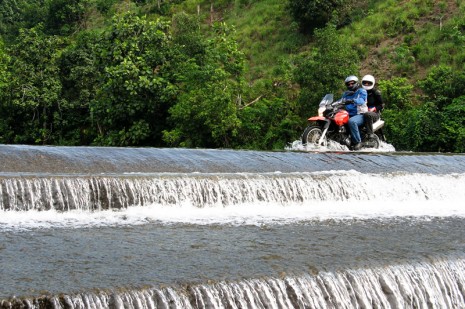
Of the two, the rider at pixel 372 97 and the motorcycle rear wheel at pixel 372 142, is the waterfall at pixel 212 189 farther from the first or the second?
the rider at pixel 372 97

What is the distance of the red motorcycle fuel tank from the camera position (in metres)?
16.9

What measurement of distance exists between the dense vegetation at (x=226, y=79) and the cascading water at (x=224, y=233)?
35.7 ft

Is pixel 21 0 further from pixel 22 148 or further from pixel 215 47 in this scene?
pixel 22 148

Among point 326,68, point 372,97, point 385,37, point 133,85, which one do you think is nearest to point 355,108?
point 372,97

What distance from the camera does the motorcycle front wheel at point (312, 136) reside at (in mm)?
17062

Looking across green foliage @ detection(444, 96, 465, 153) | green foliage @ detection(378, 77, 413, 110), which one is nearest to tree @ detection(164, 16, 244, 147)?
green foliage @ detection(378, 77, 413, 110)

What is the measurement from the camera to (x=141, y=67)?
28.3 m

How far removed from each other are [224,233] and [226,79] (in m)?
18.1

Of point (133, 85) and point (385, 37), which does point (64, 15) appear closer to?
point (133, 85)

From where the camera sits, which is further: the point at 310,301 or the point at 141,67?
the point at 141,67

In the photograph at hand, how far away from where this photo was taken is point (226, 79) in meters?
26.0

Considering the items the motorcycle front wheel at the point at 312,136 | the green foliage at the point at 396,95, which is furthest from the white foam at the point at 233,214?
the green foliage at the point at 396,95

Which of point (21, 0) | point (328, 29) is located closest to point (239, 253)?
point (328, 29)

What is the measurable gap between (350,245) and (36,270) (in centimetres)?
373
